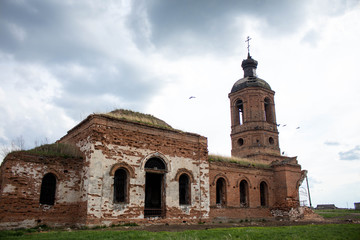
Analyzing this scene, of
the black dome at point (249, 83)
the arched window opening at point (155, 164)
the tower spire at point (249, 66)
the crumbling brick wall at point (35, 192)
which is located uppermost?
the tower spire at point (249, 66)

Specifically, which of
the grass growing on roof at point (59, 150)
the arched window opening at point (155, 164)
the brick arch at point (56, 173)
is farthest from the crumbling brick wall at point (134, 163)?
the brick arch at point (56, 173)

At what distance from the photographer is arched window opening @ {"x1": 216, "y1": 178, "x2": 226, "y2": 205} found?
19.2m

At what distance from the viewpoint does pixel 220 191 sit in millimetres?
19516

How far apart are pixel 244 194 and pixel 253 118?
789 cm

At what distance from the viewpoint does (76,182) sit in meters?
13.8

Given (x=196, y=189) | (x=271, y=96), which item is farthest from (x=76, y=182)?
(x=271, y=96)

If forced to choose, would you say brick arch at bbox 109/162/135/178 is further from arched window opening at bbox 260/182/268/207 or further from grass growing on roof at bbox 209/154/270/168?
arched window opening at bbox 260/182/268/207

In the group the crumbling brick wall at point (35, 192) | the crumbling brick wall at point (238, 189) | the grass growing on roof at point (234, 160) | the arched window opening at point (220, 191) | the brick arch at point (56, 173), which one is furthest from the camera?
the grass growing on roof at point (234, 160)

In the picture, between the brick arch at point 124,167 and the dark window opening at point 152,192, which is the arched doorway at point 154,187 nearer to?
the dark window opening at point 152,192

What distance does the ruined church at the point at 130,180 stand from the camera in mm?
12602

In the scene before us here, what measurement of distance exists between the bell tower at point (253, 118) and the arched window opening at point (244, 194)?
4.61 meters

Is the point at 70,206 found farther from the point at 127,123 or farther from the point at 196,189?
the point at 196,189

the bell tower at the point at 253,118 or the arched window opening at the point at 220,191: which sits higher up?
the bell tower at the point at 253,118

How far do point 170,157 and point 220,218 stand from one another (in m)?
5.37
